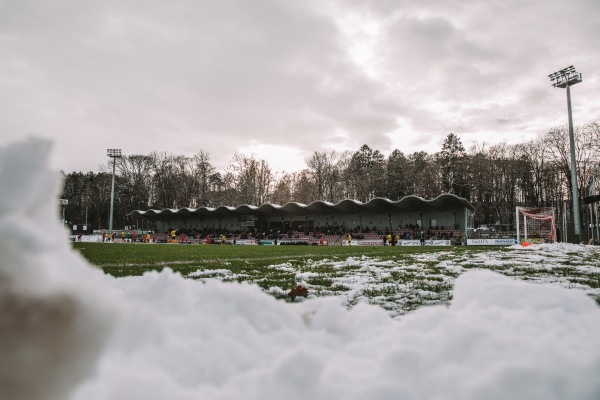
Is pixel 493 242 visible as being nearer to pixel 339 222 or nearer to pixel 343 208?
pixel 343 208

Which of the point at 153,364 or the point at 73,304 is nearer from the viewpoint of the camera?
the point at 73,304

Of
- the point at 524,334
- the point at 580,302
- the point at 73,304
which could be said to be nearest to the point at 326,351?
the point at 524,334

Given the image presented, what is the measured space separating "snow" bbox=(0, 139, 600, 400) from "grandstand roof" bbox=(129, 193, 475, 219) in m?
37.1

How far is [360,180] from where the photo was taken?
6197 cm

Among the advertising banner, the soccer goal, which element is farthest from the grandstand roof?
the soccer goal

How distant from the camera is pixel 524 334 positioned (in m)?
1.30

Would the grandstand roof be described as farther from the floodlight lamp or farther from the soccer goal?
the floodlight lamp

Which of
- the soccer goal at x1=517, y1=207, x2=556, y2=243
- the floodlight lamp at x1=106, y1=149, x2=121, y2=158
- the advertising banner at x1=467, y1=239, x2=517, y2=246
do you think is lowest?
the advertising banner at x1=467, y1=239, x2=517, y2=246

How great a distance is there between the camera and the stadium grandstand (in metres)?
39.6

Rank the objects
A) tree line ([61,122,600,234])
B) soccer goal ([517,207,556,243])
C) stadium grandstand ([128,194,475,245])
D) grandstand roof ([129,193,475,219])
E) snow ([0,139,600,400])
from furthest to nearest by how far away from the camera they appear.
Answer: tree line ([61,122,600,234])
stadium grandstand ([128,194,475,245])
grandstand roof ([129,193,475,219])
soccer goal ([517,207,556,243])
snow ([0,139,600,400])

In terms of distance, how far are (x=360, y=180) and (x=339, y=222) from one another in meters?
16.0

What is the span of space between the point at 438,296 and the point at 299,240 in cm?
3820

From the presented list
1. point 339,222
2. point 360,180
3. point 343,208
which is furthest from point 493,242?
point 360,180

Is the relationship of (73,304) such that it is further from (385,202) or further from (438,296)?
(385,202)
